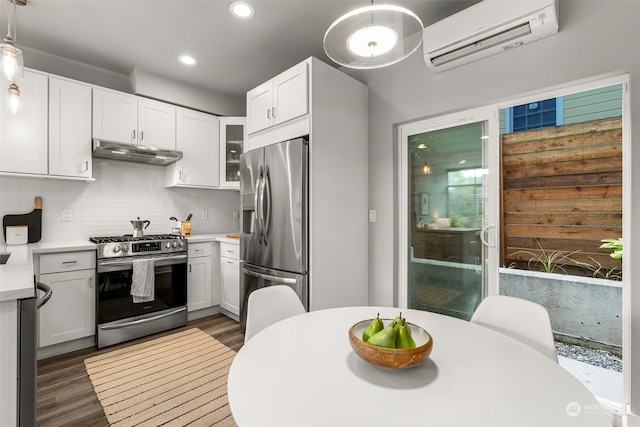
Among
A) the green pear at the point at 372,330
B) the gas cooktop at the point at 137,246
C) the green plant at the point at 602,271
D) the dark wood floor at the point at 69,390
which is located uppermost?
the gas cooktop at the point at 137,246

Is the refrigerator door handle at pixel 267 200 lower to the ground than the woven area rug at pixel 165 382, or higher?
higher

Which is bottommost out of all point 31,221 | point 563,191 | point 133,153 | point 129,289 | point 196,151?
point 129,289

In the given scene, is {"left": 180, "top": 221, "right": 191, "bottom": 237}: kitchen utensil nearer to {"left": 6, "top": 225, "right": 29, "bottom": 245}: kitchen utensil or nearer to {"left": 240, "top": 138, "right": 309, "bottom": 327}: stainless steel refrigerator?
{"left": 240, "top": 138, "right": 309, "bottom": 327}: stainless steel refrigerator

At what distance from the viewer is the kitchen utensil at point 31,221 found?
2740 millimetres

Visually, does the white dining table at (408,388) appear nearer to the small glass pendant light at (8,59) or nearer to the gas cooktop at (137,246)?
the small glass pendant light at (8,59)

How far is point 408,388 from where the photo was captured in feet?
2.72

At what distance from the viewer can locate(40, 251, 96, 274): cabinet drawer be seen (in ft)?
8.23

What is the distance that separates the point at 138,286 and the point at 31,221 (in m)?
1.13

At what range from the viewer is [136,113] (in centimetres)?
320

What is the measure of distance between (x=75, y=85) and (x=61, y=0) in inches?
31.0

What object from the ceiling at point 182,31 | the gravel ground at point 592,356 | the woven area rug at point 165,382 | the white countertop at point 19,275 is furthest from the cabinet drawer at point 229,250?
the gravel ground at point 592,356

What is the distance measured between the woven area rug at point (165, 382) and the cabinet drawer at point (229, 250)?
2.86 ft

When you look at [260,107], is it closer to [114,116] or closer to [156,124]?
[156,124]

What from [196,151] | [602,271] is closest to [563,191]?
[602,271]
